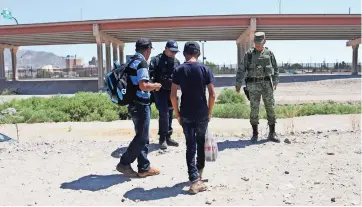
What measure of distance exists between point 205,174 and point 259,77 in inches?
102

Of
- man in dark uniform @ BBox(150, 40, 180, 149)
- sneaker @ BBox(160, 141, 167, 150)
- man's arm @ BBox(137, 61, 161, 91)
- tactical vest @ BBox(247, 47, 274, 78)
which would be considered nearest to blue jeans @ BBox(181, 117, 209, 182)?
man's arm @ BBox(137, 61, 161, 91)

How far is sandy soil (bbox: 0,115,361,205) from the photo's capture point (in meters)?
4.53

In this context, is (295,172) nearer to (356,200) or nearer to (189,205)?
(356,200)

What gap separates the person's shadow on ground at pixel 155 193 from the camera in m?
4.61

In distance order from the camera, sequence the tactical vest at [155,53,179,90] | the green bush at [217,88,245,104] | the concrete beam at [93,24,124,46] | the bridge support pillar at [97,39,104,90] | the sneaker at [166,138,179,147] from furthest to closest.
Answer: the bridge support pillar at [97,39,104,90] < the concrete beam at [93,24,124,46] < the green bush at [217,88,245,104] < the sneaker at [166,138,179,147] < the tactical vest at [155,53,179,90]

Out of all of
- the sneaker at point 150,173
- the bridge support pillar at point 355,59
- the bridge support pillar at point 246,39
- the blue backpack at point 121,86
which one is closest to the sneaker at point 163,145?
the sneaker at point 150,173

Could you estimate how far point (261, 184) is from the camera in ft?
16.2

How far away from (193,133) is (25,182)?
2.26m

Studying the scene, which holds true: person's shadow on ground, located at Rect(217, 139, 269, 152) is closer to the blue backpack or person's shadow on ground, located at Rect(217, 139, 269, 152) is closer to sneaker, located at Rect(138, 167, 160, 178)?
sneaker, located at Rect(138, 167, 160, 178)

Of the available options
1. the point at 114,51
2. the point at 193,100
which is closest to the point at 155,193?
the point at 193,100

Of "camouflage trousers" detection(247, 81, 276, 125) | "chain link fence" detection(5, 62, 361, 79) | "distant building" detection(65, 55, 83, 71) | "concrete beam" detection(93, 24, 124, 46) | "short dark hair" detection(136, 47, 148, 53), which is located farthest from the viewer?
"distant building" detection(65, 55, 83, 71)

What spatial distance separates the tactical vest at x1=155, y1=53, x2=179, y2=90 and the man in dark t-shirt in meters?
2.05

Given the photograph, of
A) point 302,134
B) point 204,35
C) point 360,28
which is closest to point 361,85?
point 360,28

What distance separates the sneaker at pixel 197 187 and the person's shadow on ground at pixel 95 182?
104cm
